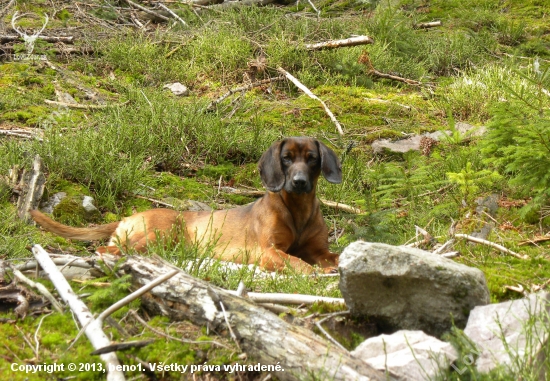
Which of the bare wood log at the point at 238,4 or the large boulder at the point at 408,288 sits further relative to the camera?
the bare wood log at the point at 238,4

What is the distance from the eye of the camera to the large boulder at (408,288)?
126 inches

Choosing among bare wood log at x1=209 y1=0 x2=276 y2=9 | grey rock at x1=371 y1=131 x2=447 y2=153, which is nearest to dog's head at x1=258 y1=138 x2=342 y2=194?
grey rock at x1=371 y1=131 x2=447 y2=153

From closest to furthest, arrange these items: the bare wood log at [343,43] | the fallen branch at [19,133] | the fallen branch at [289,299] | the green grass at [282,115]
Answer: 1. the fallen branch at [289,299]
2. the green grass at [282,115]
3. the fallen branch at [19,133]
4. the bare wood log at [343,43]

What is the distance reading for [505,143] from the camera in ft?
17.7

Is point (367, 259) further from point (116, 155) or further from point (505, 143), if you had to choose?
point (116, 155)

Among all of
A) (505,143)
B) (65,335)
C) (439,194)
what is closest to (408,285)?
(65,335)

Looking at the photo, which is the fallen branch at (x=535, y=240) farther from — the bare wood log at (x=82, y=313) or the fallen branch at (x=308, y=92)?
the fallen branch at (x=308, y=92)

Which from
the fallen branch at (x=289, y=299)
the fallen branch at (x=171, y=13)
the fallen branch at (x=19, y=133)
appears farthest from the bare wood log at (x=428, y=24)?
the fallen branch at (x=289, y=299)

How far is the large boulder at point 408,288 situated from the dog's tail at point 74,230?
315 cm

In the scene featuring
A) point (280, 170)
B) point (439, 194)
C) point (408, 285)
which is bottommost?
point (439, 194)

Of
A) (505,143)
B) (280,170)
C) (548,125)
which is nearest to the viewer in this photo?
(548,125)

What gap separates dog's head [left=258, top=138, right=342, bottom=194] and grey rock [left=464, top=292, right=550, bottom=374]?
294cm

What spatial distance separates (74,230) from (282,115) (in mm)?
3855

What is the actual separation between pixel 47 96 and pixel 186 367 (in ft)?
21.6
